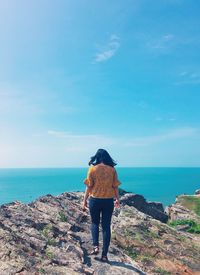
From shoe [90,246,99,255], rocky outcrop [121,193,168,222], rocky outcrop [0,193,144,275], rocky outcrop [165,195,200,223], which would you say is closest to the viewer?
rocky outcrop [0,193,144,275]

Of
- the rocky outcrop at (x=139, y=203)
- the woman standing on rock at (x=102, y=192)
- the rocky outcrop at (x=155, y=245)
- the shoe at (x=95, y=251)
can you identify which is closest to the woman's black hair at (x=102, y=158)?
the woman standing on rock at (x=102, y=192)

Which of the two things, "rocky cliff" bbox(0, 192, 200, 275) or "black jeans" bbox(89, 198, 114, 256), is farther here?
"black jeans" bbox(89, 198, 114, 256)

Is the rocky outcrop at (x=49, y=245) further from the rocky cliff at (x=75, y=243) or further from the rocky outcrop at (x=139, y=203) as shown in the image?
the rocky outcrop at (x=139, y=203)

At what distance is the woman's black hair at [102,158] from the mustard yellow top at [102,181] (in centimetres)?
18

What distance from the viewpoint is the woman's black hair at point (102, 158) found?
543 inches

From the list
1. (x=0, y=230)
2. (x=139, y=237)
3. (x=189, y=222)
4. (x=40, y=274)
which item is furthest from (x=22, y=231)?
(x=189, y=222)

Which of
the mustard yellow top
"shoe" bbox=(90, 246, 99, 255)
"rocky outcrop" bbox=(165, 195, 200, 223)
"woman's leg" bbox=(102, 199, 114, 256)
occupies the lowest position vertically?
"rocky outcrop" bbox=(165, 195, 200, 223)

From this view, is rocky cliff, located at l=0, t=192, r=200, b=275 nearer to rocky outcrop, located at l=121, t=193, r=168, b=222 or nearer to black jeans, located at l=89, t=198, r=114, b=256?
black jeans, located at l=89, t=198, r=114, b=256

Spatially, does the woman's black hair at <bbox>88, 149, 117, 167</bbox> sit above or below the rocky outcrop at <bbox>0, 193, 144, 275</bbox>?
above

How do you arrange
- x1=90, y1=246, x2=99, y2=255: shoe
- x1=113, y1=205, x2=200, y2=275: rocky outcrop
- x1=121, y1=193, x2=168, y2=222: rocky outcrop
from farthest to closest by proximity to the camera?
x1=121, y1=193, x2=168, y2=222: rocky outcrop < x1=113, y1=205, x2=200, y2=275: rocky outcrop < x1=90, y1=246, x2=99, y2=255: shoe

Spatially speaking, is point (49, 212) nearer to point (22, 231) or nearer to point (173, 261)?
point (22, 231)

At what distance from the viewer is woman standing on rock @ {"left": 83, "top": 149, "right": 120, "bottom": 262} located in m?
13.3

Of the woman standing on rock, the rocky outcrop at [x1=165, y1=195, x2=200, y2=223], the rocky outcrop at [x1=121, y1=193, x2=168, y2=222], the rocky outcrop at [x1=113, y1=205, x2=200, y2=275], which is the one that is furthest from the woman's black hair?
the rocky outcrop at [x1=165, y1=195, x2=200, y2=223]

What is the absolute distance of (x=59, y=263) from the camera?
12438 mm
